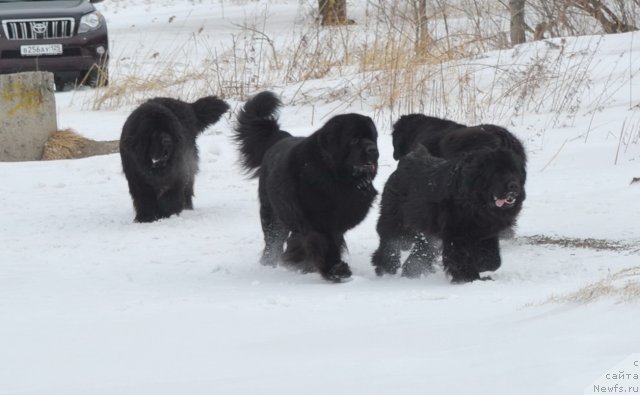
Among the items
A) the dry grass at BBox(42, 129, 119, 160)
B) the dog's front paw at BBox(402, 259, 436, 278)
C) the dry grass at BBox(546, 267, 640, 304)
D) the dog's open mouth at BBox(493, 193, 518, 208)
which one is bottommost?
the dry grass at BBox(42, 129, 119, 160)

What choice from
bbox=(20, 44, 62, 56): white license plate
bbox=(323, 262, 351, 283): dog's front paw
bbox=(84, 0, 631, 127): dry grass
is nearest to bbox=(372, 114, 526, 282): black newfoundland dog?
bbox=(323, 262, 351, 283): dog's front paw

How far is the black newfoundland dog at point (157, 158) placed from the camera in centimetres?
938

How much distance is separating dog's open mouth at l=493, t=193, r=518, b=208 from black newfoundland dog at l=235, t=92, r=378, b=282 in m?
0.83

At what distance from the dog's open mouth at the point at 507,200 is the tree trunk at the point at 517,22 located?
912 centimetres

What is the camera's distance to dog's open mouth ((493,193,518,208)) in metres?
6.57

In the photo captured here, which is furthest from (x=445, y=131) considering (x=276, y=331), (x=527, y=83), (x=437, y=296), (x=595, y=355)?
(x=527, y=83)

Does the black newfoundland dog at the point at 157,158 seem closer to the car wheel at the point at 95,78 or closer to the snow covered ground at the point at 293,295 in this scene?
the snow covered ground at the point at 293,295

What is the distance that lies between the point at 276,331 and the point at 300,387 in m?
1.21

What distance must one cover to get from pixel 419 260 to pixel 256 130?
1.69 m

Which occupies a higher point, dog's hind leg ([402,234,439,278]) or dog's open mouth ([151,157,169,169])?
dog's open mouth ([151,157,169,169])

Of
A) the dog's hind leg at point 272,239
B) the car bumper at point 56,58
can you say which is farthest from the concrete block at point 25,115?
the dog's hind leg at point 272,239

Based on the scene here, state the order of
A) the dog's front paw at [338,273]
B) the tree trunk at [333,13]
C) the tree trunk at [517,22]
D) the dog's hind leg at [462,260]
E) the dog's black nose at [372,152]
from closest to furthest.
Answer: the dog's hind leg at [462,260] → the dog's black nose at [372,152] → the dog's front paw at [338,273] → the tree trunk at [517,22] → the tree trunk at [333,13]

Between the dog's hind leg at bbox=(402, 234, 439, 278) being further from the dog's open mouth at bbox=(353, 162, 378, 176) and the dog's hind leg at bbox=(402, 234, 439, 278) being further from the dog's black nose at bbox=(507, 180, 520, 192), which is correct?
the dog's black nose at bbox=(507, 180, 520, 192)

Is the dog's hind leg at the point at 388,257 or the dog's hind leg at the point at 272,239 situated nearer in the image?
the dog's hind leg at the point at 388,257
